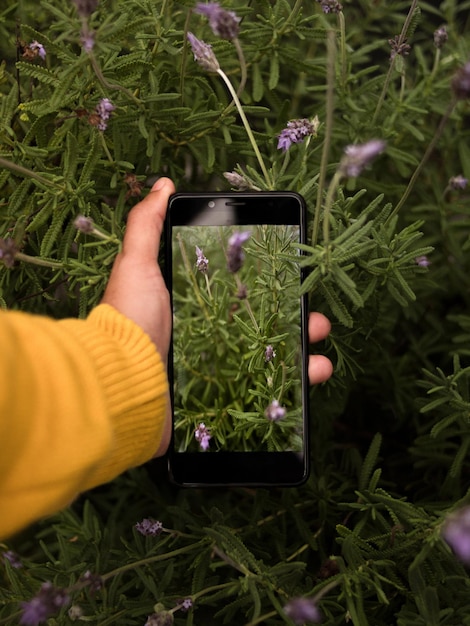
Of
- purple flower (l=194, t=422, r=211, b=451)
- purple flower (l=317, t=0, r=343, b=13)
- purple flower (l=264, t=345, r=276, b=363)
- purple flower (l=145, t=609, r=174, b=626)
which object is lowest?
purple flower (l=145, t=609, r=174, b=626)

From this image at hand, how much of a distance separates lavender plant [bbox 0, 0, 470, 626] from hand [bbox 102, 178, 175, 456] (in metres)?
0.03

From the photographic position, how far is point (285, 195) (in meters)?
0.84

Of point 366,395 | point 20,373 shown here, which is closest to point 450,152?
point 366,395

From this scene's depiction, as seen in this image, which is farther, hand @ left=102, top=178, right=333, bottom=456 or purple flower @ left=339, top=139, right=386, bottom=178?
hand @ left=102, top=178, right=333, bottom=456

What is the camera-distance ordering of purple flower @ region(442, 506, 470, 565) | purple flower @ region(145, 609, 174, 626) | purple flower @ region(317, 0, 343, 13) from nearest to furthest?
purple flower @ region(442, 506, 470, 565)
purple flower @ region(145, 609, 174, 626)
purple flower @ region(317, 0, 343, 13)

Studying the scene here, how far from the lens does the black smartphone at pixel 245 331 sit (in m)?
0.86

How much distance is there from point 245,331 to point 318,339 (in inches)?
4.1

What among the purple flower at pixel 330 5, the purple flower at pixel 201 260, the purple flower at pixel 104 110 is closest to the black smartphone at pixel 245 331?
the purple flower at pixel 201 260

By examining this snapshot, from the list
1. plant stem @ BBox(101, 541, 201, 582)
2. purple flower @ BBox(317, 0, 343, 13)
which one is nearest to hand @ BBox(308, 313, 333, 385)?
plant stem @ BBox(101, 541, 201, 582)

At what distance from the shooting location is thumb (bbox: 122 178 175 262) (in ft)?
2.63

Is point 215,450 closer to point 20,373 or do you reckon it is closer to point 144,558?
point 144,558

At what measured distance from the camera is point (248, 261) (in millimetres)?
953

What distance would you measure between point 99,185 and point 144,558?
1.80 ft

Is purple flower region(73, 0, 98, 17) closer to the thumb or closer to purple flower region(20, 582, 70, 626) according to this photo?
the thumb
